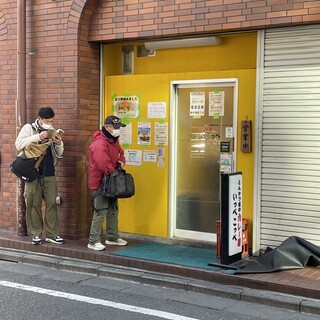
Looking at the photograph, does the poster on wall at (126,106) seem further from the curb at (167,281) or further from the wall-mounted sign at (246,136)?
the curb at (167,281)

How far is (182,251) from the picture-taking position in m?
7.69

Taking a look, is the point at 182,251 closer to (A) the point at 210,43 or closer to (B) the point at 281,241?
(B) the point at 281,241

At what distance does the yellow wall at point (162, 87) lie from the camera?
7.55 metres

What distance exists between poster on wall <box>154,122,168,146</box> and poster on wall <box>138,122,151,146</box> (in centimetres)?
13

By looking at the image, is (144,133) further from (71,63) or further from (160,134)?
(71,63)

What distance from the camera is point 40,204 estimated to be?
8.00 m

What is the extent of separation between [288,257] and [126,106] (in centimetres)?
350

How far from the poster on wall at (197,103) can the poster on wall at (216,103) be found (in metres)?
0.13

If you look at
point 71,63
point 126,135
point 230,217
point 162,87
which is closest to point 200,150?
point 162,87

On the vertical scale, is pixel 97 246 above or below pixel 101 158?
below

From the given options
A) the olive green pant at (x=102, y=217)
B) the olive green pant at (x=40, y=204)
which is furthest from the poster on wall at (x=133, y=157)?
the olive green pant at (x=40, y=204)

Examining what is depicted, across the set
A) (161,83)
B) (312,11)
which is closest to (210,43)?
(161,83)

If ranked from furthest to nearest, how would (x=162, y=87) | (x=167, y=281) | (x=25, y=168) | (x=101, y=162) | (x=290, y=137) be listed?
1. (x=162, y=87)
2. (x=25, y=168)
3. (x=101, y=162)
4. (x=290, y=137)
5. (x=167, y=281)

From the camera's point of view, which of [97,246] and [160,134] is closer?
[97,246]
